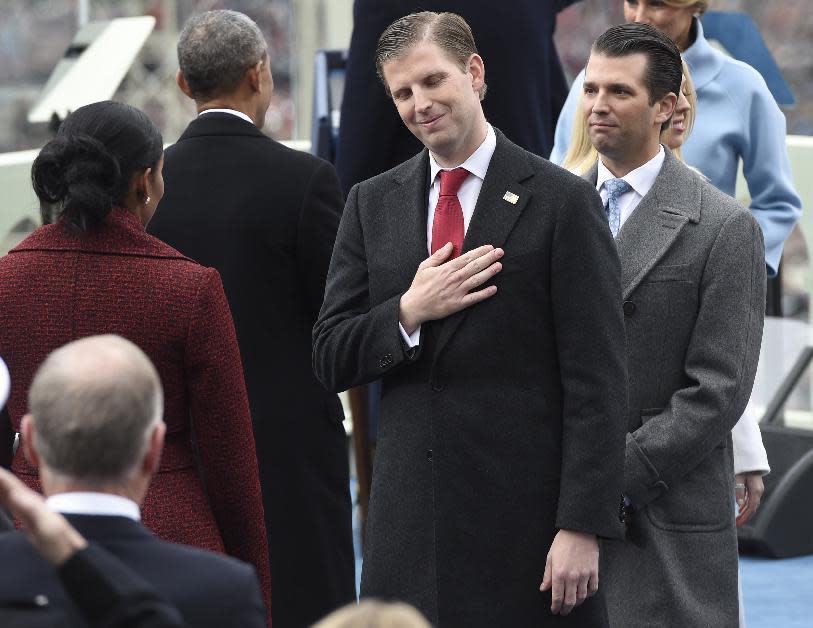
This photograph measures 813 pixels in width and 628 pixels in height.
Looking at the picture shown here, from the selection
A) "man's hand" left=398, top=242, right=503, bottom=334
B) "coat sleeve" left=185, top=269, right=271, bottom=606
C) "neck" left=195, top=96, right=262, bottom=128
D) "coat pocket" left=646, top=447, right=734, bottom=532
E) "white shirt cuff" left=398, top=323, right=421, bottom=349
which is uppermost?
"neck" left=195, top=96, right=262, bottom=128

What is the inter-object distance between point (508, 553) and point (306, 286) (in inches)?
32.7

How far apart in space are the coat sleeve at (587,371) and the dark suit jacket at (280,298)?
2.44 feet

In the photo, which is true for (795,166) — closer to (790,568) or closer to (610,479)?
(790,568)

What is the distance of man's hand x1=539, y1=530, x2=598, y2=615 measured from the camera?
94.9 inches

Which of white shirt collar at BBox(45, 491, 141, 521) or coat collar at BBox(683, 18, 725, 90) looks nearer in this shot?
white shirt collar at BBox(45, 491, 141, 521)

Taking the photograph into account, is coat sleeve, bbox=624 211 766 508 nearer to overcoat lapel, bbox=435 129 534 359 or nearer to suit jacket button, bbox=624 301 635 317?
suit jacket button, bbox=624 301 635 317

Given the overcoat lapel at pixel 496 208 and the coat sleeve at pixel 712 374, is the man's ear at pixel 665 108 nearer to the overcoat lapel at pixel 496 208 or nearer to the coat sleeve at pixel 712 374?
the coat sleeve at pixel 712 374

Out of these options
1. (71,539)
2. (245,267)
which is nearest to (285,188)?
(245,267)

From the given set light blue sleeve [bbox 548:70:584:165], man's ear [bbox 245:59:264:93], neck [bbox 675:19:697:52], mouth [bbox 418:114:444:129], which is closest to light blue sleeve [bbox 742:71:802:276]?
neck [bbox 675:19:697:52]

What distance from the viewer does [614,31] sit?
284 centimetres

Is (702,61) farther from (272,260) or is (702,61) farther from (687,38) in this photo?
(272,260)

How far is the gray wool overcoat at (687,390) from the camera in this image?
2643 mm

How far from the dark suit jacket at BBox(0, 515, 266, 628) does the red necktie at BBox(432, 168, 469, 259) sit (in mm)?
889

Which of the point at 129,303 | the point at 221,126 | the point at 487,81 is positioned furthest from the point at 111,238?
the point at 487,81
